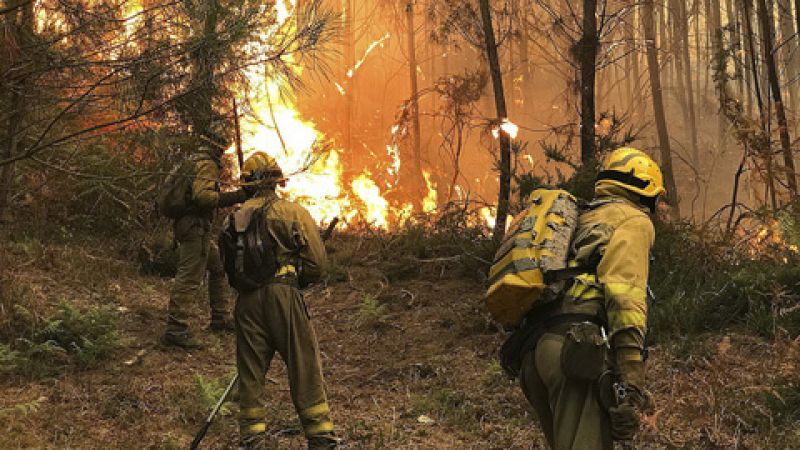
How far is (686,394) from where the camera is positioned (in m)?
5.21

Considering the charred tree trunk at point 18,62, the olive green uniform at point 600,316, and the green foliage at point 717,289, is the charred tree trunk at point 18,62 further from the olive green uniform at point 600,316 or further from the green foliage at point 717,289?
the green foliage at point 717,289

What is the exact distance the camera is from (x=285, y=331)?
463 centimetres

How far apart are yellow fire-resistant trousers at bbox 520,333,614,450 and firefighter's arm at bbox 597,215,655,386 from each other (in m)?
0.21

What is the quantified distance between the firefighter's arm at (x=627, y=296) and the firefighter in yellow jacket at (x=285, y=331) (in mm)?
2363

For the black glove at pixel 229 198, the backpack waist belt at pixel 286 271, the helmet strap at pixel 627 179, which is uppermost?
the black glove at pixel 229 198

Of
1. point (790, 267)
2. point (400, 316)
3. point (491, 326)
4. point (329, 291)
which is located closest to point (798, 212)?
point (790, 267)

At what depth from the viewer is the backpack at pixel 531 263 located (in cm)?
302

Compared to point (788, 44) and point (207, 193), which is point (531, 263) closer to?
point (207, 193)

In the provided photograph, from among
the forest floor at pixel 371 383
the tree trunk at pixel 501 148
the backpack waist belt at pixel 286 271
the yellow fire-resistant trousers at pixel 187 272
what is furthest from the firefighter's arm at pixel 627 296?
the tree trunk at pixel 501 148

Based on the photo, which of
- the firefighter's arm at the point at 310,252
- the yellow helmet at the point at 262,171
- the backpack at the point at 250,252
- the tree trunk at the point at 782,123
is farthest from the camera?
the tree trunk at the point at 782,123

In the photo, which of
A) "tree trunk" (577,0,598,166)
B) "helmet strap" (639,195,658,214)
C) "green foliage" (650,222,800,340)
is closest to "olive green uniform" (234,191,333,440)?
"helmet strap" (639,195,658,214)

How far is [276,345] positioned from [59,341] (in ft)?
9.38

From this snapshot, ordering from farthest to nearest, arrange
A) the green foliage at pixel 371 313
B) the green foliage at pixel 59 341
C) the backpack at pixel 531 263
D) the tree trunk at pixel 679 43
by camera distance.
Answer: the tree trunk at pixel 679 43 → the green foliage at pixel 371 313 → the green foliage at pixel 59 341 → the backpack at pixel 531 263

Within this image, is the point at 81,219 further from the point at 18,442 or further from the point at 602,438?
the point at 602,438
